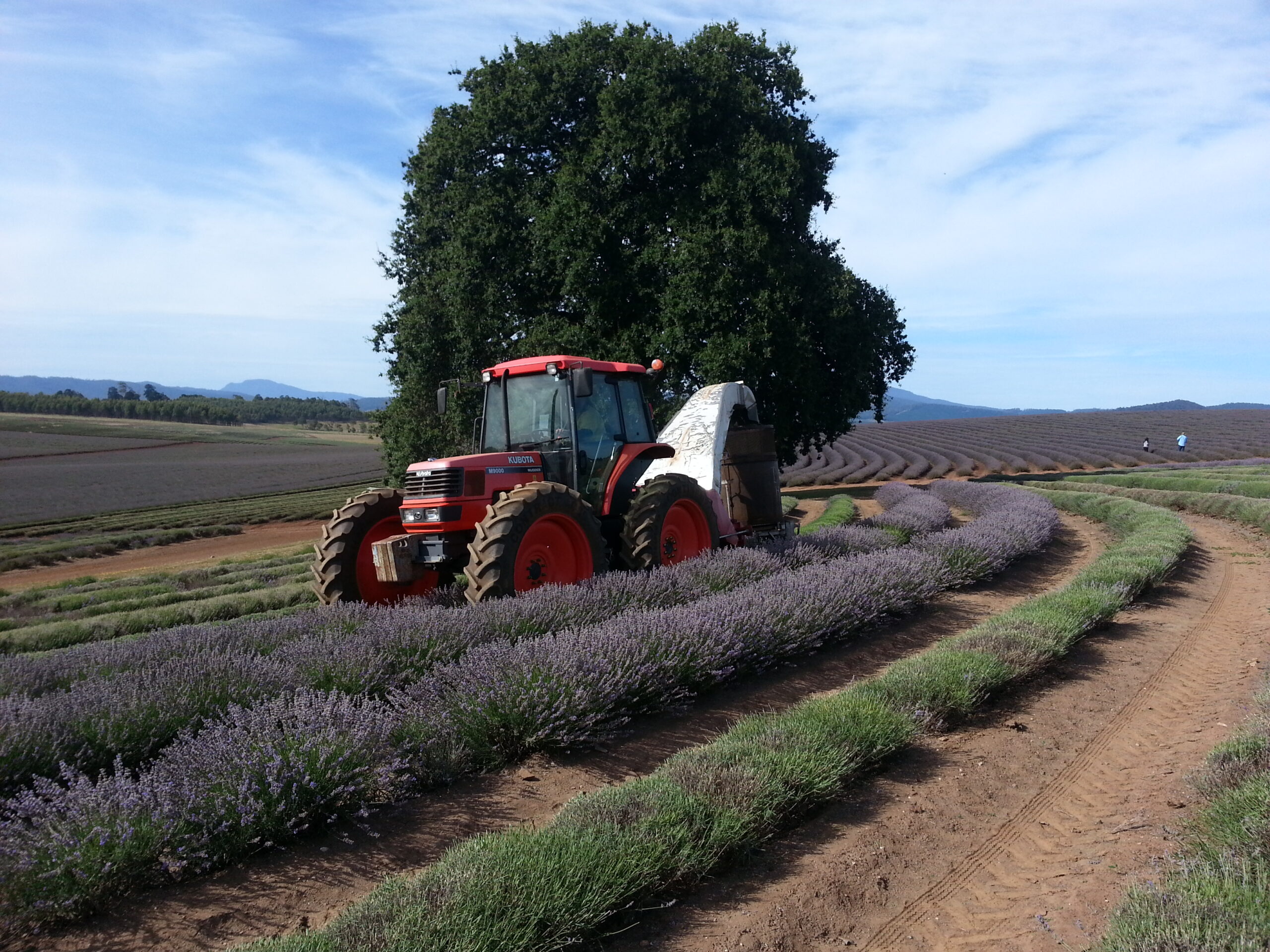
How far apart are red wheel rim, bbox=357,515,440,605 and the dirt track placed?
11.6ft

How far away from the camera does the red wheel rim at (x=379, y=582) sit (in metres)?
8.20

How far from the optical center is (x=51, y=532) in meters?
28.2

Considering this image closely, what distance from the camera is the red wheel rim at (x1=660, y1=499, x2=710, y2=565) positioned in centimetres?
900

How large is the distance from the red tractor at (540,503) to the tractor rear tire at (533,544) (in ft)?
0.04

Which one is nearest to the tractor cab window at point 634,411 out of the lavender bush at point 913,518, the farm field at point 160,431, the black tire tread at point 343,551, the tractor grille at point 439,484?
the tractor grille at point 439,484

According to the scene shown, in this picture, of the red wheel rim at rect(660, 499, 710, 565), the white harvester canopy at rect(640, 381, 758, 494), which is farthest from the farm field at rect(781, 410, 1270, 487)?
the red wheel rim at rect(660, 499, 710, 565)

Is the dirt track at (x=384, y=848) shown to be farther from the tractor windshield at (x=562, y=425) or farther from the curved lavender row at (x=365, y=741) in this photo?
the tractor windshield at (x=562, y=425)

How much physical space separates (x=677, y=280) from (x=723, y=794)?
15524 mm

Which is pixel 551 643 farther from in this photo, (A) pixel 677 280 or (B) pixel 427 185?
(B) pixel 427 185

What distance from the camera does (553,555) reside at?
7641 mm

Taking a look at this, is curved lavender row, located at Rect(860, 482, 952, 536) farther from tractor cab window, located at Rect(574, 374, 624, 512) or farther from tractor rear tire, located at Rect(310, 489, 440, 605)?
tractor rear tire, located at Rect(310, 489, 440, 605)

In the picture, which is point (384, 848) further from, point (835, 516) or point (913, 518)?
point (835, 516)

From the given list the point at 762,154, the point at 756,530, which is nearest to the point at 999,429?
the point at 762,154

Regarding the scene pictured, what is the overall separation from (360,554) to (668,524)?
120 inches
